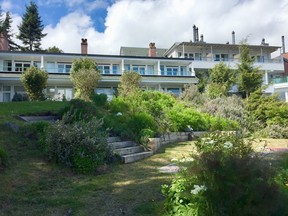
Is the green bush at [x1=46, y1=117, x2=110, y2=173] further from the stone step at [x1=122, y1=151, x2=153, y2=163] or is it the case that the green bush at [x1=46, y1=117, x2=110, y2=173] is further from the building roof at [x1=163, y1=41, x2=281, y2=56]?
the building roof at [x1=163, y1=41, x2=281, y2=56]

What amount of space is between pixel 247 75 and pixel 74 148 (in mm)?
24776

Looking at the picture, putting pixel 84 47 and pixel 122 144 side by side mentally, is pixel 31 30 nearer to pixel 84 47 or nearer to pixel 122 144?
pixel 84 47

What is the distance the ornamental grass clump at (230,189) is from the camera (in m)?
3.32

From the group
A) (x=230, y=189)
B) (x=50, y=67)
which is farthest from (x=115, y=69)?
(x=230, y=189)

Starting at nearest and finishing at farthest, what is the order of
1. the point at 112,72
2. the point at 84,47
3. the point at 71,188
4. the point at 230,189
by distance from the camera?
the point at 230,189 < the point at 71,188 < the point at 112,72 < the point at 84,47

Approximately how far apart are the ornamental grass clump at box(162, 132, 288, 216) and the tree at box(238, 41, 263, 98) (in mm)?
26352

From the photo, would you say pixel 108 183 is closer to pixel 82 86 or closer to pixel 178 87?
pixel 82 86

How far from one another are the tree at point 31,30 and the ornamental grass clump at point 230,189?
55.0 metres

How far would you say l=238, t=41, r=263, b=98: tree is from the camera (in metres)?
28.6

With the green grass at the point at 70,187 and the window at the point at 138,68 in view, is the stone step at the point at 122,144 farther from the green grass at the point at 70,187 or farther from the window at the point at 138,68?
the window at the point at 138,68

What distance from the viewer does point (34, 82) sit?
84.0ft

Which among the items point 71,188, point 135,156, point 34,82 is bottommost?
point 71,188

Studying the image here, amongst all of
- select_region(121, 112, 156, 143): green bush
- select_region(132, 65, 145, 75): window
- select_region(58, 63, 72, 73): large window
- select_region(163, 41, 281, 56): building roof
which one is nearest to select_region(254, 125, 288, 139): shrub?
select_region(121, 112, 156, 143): green bush

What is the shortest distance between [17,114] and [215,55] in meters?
40.4
